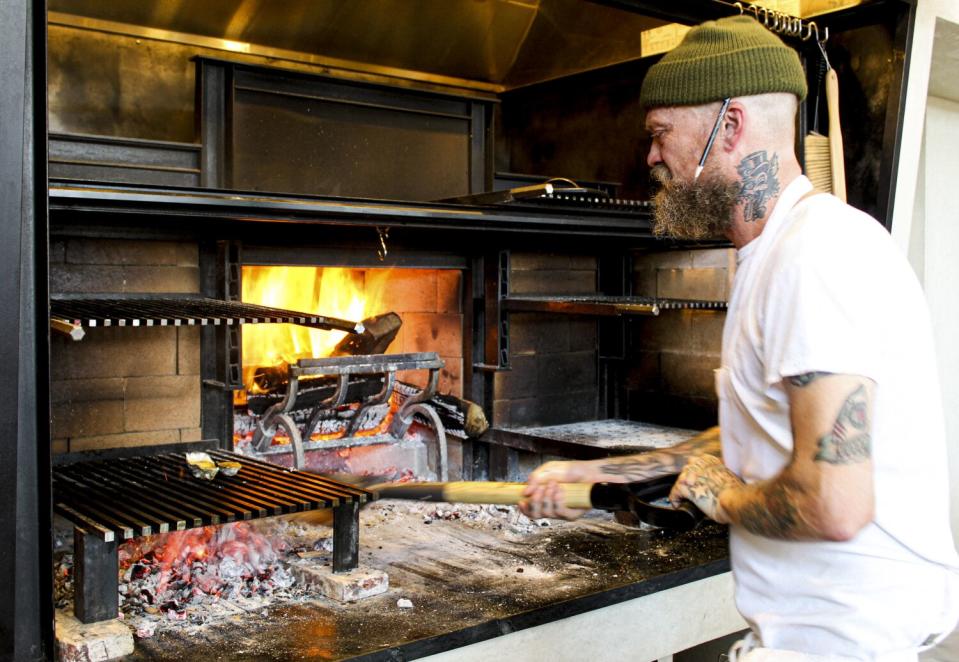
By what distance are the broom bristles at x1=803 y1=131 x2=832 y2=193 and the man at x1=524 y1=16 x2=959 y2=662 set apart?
90.5 inches

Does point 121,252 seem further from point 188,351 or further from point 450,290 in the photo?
point 450,290

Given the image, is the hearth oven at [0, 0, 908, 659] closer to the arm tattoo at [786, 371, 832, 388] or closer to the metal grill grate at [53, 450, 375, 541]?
the metal grill grate at [53, 450, 375, 541]

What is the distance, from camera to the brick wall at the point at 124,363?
346 cm

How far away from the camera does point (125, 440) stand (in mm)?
3586

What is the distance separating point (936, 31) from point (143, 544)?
3906 millimetres

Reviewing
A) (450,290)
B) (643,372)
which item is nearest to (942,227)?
(643,372)

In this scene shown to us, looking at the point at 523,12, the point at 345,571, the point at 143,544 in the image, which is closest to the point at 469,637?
the point at 345,571

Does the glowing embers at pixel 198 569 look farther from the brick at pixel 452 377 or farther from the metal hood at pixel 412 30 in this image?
the metal hood at pixel 412 30

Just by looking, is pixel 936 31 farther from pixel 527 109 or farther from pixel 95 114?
pixel 95 114

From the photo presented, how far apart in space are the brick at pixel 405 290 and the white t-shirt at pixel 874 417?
3.05 metres

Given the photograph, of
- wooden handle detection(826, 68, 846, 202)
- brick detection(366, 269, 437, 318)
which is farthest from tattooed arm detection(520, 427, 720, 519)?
brick detection(366, 269, 437, 318)

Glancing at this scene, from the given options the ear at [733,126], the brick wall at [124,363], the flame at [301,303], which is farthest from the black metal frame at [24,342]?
the flame at [301,303]

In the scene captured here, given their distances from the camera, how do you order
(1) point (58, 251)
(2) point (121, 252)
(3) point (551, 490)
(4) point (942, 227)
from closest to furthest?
(3) point (551, 490), (1) point (58, 251), (2) point (121, 252), (4) point (942, 227)

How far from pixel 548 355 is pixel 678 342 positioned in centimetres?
67
